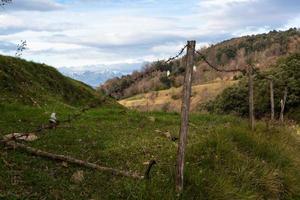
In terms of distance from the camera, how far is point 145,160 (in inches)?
429

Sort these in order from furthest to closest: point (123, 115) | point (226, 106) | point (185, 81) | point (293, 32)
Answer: point (293, 32)
point (226, 106)
point (123, 115)
point (185, 81)

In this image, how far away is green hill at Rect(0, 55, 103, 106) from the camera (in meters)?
17.8

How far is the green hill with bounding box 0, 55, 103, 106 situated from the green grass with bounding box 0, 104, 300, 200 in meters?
2.48

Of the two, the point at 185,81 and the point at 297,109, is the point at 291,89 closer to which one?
the point at 297,109

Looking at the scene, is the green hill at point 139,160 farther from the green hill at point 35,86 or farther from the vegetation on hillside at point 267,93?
the vegetation on hillside at point 267,93

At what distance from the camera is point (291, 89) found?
37344mm

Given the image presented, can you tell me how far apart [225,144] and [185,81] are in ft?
10.1

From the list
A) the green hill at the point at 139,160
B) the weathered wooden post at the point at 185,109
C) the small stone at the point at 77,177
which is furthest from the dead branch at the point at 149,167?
the small stone at the point at 77,177

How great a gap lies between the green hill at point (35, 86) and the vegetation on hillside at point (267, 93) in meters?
15.3

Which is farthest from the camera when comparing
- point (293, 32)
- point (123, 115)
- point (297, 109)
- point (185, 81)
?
point (293, 32)

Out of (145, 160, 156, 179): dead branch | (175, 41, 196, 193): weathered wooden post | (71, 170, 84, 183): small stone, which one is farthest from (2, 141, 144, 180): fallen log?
(175, 41, 196, 193): weathered wooden post

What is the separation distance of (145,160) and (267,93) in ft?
90.9

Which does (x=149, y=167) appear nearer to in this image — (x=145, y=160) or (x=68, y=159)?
(x=68, y=159)

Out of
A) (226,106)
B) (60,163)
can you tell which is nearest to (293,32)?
(226,106)
